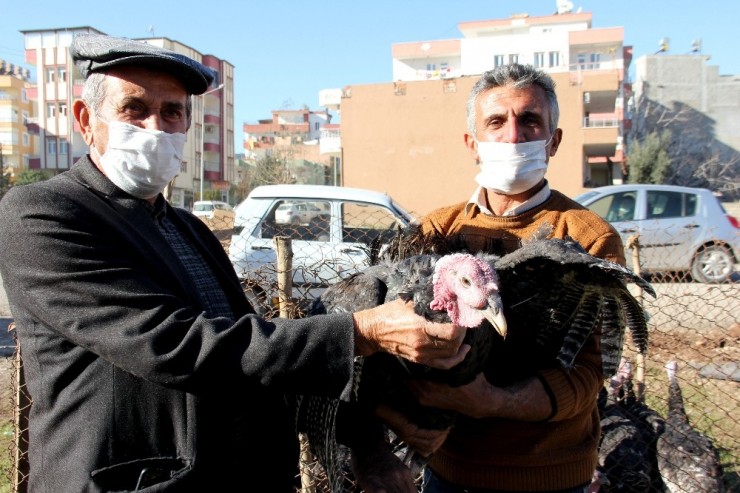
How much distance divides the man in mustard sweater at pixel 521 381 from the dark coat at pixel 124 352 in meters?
0.63

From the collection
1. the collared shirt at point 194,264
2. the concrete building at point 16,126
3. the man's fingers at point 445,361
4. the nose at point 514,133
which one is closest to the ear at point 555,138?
the nose at point 514,133

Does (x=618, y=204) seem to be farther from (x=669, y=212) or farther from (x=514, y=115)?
(x=514, y=115)

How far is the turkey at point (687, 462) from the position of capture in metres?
3.63

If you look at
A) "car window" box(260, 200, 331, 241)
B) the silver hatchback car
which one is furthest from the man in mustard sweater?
the silver hatchback car

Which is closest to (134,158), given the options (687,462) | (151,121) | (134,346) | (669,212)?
(151,121)

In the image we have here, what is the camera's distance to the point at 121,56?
175 centimetres

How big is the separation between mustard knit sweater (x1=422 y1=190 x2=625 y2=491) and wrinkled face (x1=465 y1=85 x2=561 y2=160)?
31 centimetres

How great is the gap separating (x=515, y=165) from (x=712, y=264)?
25.2 ft

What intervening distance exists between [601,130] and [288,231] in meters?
23.8

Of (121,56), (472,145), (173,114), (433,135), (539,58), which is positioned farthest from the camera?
(539,58)

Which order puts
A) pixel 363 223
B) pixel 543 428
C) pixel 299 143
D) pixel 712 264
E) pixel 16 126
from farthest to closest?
pixel 299 143, pixel 16 126, pixel 712 264, pixel 363 223, pixel 543 428

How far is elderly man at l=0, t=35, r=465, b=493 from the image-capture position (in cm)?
147

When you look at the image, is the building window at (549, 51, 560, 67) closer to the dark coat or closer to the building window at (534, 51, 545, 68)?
the building window at (534, 51, 545, 68)

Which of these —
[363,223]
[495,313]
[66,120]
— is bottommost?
[495,313]
